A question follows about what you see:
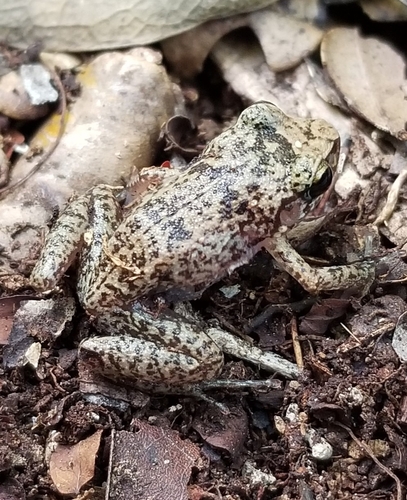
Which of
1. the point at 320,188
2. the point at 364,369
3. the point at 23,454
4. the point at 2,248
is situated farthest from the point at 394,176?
the point at 23,454

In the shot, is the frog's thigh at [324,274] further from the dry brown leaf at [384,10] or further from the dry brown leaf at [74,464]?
the dry brown leaf at [384,10]

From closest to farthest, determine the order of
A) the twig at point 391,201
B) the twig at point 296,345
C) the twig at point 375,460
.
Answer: the twig at point 375,460 < the twig at point 296,345 < the twig at point 391,201

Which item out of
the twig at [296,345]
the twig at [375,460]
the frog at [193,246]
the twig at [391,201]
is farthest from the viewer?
the twig at [391,201]

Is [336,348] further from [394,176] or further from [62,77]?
[62,77]

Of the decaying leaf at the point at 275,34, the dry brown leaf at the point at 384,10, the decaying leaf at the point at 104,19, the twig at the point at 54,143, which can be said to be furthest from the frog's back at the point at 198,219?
the dry brown leaf at the point at 384,10

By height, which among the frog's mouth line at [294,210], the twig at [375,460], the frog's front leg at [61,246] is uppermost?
the frog's front leg at [61,246]

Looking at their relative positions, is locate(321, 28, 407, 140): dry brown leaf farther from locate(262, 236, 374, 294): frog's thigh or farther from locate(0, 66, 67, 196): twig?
locate(0, 66, 67, 196): twig

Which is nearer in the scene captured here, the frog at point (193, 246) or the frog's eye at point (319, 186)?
the frog at point (193, 246)
